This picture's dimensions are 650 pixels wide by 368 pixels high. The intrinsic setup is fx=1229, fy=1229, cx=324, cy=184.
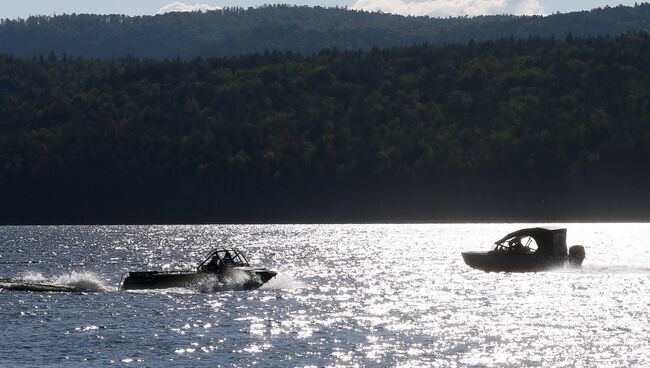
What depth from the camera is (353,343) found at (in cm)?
6406

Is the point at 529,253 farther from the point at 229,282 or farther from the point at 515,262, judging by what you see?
the point at 229,282

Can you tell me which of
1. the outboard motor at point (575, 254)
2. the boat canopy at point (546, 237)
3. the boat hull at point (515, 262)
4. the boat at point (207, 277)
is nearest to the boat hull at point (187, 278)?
the boat at point (207, 277)

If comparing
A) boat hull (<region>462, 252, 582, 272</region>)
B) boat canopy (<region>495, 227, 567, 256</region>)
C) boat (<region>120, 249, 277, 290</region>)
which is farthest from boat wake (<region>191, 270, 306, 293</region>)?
boat canopy (<region>495, 227, 567, 256</region>)

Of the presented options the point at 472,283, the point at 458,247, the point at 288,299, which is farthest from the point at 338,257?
the point at 288,299

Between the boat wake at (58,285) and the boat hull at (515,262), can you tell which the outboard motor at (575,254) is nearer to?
the boat hull at (515,262)

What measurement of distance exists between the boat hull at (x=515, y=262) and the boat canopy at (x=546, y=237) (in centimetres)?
70

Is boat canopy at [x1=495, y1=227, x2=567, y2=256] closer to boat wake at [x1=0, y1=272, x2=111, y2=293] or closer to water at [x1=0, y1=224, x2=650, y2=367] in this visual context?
water at [x1=0, y1=224, x2=650, y2=367]

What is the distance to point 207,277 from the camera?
93.8 meters

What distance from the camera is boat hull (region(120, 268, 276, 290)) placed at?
307 feet

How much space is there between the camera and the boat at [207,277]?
93562mm

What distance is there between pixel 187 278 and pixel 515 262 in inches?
1275

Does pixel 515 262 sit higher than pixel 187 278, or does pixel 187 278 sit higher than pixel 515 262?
pixel 515 262

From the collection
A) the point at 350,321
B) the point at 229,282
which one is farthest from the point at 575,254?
the point at 350,321

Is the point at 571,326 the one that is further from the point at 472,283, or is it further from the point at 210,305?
the point at 472,283
